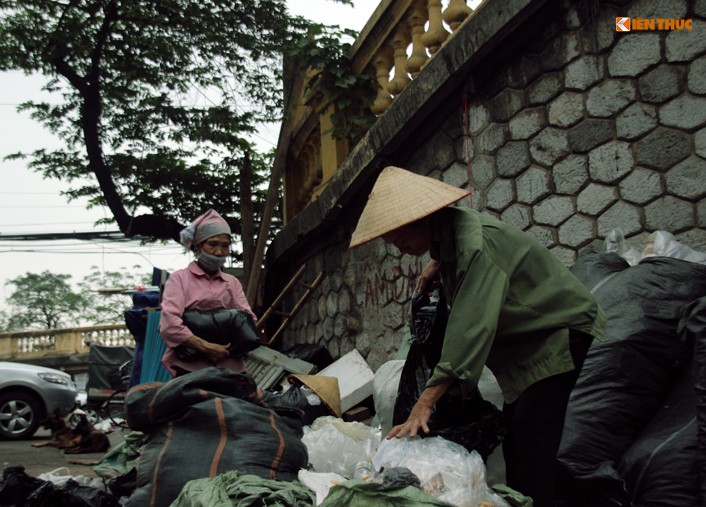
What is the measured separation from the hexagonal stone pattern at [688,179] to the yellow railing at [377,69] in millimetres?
2016

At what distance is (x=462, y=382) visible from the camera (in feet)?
7.35

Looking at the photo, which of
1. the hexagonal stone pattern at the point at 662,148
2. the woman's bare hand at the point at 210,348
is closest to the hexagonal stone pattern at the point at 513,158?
the hexagonal stone pattern at the point at 662,148

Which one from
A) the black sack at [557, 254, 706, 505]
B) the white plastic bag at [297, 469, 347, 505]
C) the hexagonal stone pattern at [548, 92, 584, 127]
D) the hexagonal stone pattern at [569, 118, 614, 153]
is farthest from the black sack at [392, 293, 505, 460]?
the hexagonal stone pattern at [548, 92, 584, 127]

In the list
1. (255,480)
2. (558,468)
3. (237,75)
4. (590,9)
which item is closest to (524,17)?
(590,9)

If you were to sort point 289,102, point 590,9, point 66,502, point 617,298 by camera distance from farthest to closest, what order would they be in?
1. point 289,102
2. point 590,9
3. point 66,502
4. point 617,298

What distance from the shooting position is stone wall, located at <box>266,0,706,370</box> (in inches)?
135

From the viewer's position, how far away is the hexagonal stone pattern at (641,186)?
3518mm

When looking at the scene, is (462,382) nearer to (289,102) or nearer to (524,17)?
(524,17)

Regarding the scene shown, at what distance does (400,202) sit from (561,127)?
1.89 metres

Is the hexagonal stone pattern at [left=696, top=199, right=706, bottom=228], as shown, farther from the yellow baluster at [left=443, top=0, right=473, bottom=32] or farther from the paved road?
the paved road

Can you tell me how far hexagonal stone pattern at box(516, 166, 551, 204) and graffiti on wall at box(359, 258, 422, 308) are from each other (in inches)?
43.0

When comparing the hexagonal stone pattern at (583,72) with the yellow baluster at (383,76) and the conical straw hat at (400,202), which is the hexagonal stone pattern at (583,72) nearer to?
the conical straw hat at (400,202)

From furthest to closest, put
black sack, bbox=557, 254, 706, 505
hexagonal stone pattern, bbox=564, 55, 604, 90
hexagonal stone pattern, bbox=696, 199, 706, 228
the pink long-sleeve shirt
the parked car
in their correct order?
the parked car, the pink long-sleeve shirt, hexagonal stone pattern, bbox=564, 55, 604, 90, hexagonal stone pattern, bbox=696, 199, 706, 228, black sack, bbox=557, 254, 706, 505

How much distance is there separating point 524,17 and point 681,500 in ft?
8.79
